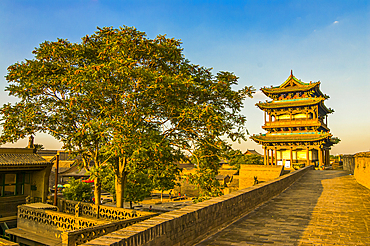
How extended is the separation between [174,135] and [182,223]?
8.37 metres

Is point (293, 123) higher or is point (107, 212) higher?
point (293, 123)

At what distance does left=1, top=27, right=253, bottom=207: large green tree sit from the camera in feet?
36.3

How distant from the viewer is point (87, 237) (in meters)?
9.19

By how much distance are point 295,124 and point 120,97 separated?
49528mm

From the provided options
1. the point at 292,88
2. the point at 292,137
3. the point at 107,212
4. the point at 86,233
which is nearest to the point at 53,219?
the point at 107,212

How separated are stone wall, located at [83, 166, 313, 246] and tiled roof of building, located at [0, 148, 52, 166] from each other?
14.0 m

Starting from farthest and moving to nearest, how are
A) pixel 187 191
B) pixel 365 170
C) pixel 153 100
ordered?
pixel 187 191 < pixel 365 170 < pixel 153 100

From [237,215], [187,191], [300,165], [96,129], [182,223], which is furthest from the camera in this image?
[187,191]

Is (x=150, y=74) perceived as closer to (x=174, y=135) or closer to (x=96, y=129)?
(x=96, y=129)

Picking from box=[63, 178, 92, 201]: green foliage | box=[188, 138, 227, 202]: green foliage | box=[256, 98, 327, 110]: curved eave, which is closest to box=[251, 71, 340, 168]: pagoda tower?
box=[256, 98, 327, 110]: curved eave

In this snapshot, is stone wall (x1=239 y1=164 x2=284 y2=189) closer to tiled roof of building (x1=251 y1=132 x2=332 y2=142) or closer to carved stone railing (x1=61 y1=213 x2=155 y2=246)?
carved stone railing (x1=61 y1=213 x2=155 y2=246)

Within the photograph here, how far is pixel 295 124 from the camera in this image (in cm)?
5450

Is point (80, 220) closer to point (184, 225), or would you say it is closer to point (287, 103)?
point (184, 225)

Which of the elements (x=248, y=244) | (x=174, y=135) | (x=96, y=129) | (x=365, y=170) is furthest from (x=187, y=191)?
(x=248, y=244)
